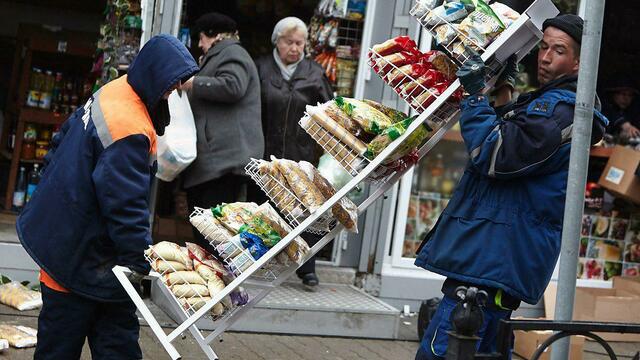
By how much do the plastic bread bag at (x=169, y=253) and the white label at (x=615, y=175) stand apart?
187 inches

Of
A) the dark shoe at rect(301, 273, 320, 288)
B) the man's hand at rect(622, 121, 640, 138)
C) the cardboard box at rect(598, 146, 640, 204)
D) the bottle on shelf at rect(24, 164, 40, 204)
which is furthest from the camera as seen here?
the man's hand at rect(622, 121, 640, 138)

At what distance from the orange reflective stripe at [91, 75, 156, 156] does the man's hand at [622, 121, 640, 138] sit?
17.7 feet

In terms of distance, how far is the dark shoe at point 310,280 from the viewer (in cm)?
716

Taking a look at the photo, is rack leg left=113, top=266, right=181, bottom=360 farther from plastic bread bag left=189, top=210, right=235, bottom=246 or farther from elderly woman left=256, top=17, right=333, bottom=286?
elderly woman left=256, top=17, right=333, bottom=286

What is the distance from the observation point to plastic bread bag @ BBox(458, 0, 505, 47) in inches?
158

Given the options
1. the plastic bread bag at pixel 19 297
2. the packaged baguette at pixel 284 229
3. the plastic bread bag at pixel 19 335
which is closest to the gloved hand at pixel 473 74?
the packaged baguette at pixel 284 229

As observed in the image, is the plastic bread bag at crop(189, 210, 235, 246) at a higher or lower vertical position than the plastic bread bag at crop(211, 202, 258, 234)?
lower

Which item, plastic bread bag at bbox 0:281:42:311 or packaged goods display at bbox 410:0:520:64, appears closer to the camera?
packaged goods display at bbox 410:0:520:64

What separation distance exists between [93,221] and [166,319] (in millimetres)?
2467

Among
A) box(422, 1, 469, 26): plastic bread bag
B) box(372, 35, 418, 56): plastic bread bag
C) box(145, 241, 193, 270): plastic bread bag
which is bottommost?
box(145, 241, 193, 270): plastic bread bag

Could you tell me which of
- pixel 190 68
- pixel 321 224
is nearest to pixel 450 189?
pixel 321 224

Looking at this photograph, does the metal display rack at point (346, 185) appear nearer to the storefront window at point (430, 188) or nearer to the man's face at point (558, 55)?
the man's face at point (558, 55)

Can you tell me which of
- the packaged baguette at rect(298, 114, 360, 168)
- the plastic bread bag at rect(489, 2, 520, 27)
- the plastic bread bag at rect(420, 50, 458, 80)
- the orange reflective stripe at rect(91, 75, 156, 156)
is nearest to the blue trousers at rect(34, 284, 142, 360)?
the orange reflective stripe at rect(91, 75, 156, 156)

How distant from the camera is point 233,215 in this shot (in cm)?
426
